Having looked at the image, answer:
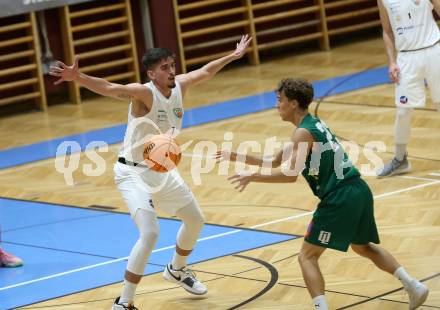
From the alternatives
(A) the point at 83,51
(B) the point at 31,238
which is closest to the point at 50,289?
(B) the point at 31,238

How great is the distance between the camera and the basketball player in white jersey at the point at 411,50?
11.3 metres

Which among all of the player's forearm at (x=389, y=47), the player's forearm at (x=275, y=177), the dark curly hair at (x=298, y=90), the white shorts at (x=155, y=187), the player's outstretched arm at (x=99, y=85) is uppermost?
the player's outstretched arm at (x=99, y=85)

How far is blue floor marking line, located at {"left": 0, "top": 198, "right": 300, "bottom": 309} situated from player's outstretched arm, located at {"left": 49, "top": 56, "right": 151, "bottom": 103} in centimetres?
178

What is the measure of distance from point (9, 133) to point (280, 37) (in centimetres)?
641

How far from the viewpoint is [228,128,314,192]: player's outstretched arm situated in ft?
23.3

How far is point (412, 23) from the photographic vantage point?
11.4m

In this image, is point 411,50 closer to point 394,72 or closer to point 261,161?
point 394,72

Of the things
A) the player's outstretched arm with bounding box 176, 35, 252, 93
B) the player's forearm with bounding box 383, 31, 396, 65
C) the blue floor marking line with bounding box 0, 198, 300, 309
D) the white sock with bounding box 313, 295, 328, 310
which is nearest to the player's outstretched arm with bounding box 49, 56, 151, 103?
the player's outstretched arm with bounding box 176, 35, 252, 93

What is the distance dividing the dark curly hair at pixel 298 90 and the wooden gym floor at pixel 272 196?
1.59m

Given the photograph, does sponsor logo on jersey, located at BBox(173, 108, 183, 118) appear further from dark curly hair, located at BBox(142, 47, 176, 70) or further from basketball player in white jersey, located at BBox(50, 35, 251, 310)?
dark curly hair, located at BBox(142, 47, 176, 70)

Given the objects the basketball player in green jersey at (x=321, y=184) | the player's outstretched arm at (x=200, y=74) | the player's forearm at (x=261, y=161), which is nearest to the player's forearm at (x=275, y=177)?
the basketball player in green jersey at (x=321, y=184)

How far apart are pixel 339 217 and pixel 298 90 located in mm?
927

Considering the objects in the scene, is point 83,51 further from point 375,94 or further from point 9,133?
point 375,94

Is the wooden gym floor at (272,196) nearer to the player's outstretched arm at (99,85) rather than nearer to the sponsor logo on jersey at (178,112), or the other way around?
the sponsor logo on jersey at (178,112)
